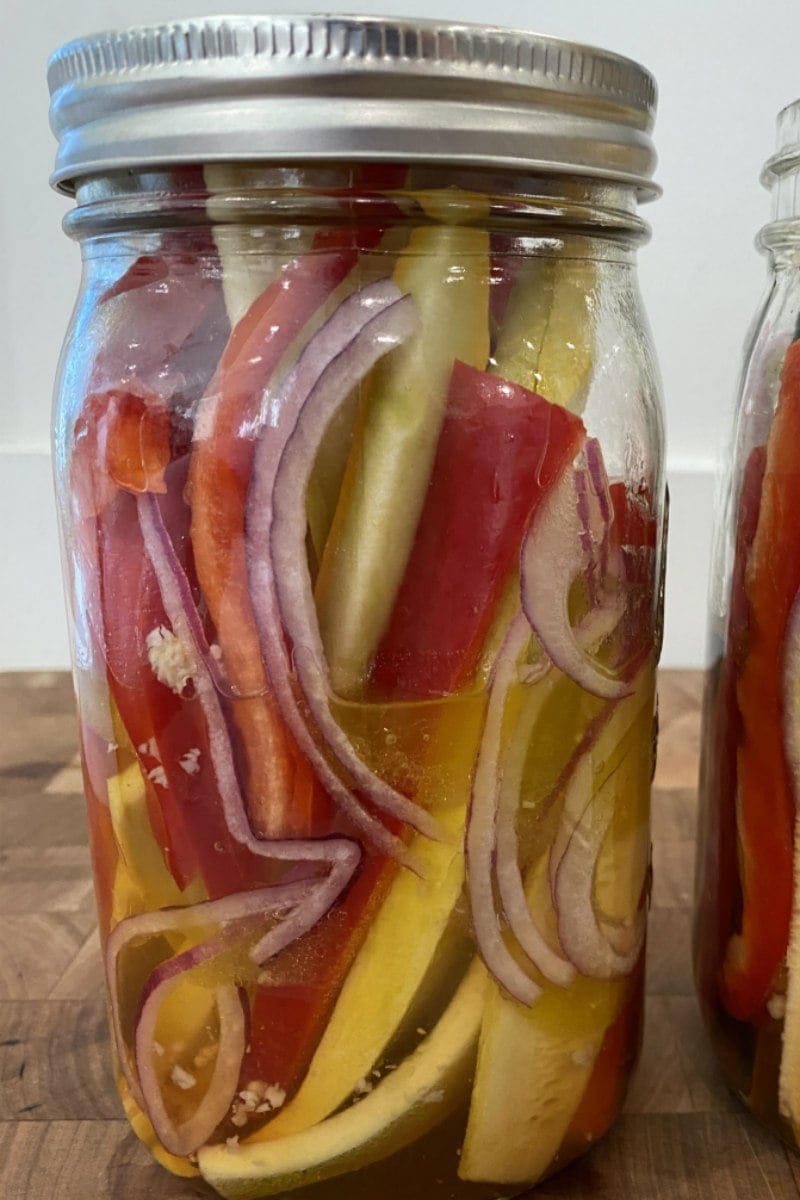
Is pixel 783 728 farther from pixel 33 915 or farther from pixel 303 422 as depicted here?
pixel 33 915

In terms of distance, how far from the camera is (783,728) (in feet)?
1.36

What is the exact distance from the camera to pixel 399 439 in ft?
1.11

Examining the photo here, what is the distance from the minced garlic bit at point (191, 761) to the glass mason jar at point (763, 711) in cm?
22

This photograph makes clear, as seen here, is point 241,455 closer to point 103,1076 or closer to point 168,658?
point 168,658

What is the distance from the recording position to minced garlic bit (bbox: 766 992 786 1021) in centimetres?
43

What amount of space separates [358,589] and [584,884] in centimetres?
15

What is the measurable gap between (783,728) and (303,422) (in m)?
0.22

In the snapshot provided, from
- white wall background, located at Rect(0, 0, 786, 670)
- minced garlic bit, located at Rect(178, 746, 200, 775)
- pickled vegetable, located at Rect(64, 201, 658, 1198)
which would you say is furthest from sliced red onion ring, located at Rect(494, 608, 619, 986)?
white wall background, located at Rect(0, 0, 786, 670)

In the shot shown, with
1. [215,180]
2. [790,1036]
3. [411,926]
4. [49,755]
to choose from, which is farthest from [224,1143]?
[49,755]

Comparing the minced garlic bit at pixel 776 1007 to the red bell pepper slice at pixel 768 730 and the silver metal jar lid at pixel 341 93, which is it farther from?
the silver metal jar lid at pixel 341 93

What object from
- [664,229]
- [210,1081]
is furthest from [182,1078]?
[664,229]

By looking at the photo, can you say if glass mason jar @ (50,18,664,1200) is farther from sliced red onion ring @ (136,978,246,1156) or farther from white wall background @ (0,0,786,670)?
white wall background @ (0,0,786,670)

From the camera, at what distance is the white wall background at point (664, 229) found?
2.93ft

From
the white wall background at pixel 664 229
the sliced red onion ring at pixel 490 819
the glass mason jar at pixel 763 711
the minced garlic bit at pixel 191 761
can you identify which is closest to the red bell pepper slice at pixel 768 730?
the glass mason jar at pixel 763 711
